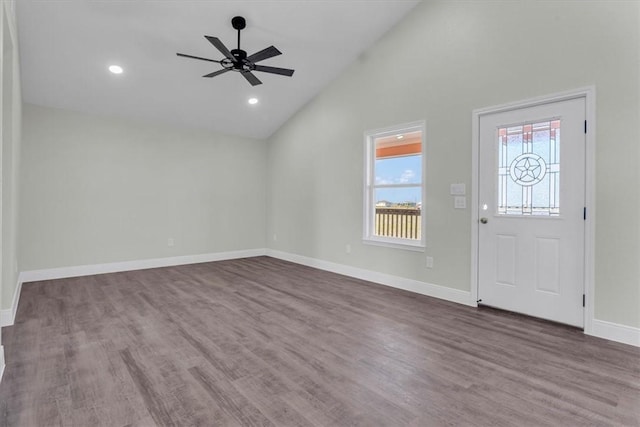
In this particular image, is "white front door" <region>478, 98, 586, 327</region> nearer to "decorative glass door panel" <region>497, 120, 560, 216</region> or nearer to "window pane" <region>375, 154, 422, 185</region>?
"decorative glass door panel" <region>497, 120, 560, 216</region>

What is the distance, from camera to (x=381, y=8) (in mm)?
4078

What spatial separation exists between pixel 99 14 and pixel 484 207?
455 centimetres

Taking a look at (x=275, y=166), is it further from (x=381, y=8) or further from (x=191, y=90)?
(x=381, y=8)

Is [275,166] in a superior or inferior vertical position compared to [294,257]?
superior

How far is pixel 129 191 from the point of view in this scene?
5.50 m

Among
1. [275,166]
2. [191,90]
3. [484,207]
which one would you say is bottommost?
[484,207]

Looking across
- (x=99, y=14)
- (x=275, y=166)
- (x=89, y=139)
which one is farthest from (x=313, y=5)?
(x=89, y=139)

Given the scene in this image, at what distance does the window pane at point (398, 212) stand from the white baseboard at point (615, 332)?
1959mm

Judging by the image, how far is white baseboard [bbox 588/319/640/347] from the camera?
2.68 metres

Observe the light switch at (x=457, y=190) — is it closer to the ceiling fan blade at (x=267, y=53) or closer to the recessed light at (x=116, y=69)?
the ceiling fan blade at (x=267, y=53)

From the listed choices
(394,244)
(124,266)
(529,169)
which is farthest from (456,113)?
(124,266)

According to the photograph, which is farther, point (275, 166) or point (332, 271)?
point (275, 166)

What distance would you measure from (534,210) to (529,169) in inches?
16.1

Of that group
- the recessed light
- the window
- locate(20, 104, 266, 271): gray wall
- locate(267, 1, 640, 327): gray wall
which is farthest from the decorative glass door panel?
locate(20, 104, 266, 271): gray wall
